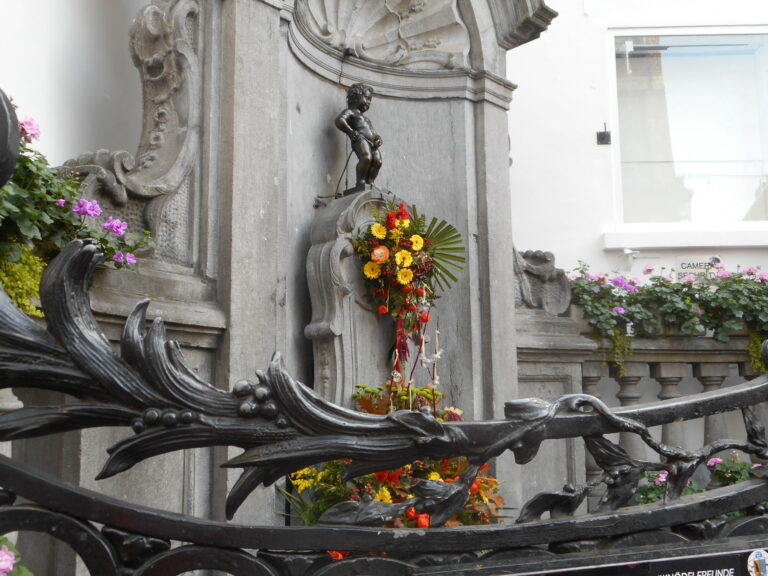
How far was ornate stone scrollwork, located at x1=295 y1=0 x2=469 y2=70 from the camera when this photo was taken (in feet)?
17.2

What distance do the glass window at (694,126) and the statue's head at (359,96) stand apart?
379cm

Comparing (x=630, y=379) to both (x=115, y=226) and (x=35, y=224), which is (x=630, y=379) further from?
(x=35, y=224)

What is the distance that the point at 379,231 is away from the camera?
4.42 metres

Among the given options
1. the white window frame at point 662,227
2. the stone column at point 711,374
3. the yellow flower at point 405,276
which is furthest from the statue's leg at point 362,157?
the white window frame at point 662,227

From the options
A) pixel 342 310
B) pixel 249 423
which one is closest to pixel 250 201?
pixel 342 310

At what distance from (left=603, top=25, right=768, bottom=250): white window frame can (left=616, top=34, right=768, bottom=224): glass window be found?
101 millimetres

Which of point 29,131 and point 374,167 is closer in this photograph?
point 29,131

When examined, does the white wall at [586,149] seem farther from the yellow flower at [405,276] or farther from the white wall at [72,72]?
the white wall at [72,72]

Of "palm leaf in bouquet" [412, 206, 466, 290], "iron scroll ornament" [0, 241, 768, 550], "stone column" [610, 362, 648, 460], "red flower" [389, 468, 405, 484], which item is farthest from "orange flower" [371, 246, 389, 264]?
"iron scroll ornament" [0, 241, 768, 550]

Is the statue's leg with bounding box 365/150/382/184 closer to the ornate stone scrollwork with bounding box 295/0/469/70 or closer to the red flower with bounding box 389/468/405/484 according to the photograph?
the ornate stone scrollwork with bounding box 295/0/469/70

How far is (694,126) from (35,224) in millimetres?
7071

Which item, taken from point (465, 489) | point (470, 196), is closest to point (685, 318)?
point (470, 196)

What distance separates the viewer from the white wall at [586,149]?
24.0 feet

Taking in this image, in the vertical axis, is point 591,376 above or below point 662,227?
below
